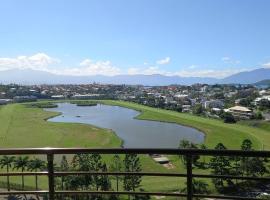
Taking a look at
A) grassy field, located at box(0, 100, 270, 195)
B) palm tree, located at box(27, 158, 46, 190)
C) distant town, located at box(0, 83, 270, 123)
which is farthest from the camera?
distant town, located at box(0, 83, 270, 123)

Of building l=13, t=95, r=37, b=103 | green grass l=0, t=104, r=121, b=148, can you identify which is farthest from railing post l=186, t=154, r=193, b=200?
building l=13, t=95, r=37, b=103

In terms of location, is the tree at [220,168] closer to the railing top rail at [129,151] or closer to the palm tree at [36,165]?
the palm tree at [36,165]

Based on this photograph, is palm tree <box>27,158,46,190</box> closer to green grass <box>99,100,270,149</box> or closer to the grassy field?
the grassy field

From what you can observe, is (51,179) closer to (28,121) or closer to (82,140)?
(82,140)

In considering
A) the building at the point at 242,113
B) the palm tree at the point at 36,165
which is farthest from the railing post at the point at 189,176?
the building at the point at 242,113

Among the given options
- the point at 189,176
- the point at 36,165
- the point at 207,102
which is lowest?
the point at 207,102

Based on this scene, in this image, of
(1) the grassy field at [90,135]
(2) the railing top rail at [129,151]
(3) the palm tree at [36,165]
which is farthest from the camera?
(1) the grassy field at [90,135]

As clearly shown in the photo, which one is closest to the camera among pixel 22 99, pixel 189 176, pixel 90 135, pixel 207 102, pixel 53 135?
pixel 189 176

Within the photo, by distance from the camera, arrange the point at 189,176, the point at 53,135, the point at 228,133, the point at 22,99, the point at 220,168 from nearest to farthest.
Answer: the point at 189,176 < the point at 220,168 < the point at 53,135 < the point at 228,133 < the point at 22,99

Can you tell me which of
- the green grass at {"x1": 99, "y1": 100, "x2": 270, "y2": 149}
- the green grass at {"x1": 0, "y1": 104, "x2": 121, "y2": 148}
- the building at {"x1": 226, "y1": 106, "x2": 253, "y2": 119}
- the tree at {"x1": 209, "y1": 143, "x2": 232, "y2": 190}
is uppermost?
the tree at {"x1": 209, "y1": 143, "x2": 232, "y2": 190}

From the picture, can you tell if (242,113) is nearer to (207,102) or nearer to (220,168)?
(207,102)

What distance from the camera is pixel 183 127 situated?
51188mm

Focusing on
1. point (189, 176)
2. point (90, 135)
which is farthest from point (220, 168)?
point (90, 135)

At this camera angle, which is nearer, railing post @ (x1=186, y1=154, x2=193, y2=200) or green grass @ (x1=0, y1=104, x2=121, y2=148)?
railing post @ (x1=186, y1=154, x2=193, y2=200)
